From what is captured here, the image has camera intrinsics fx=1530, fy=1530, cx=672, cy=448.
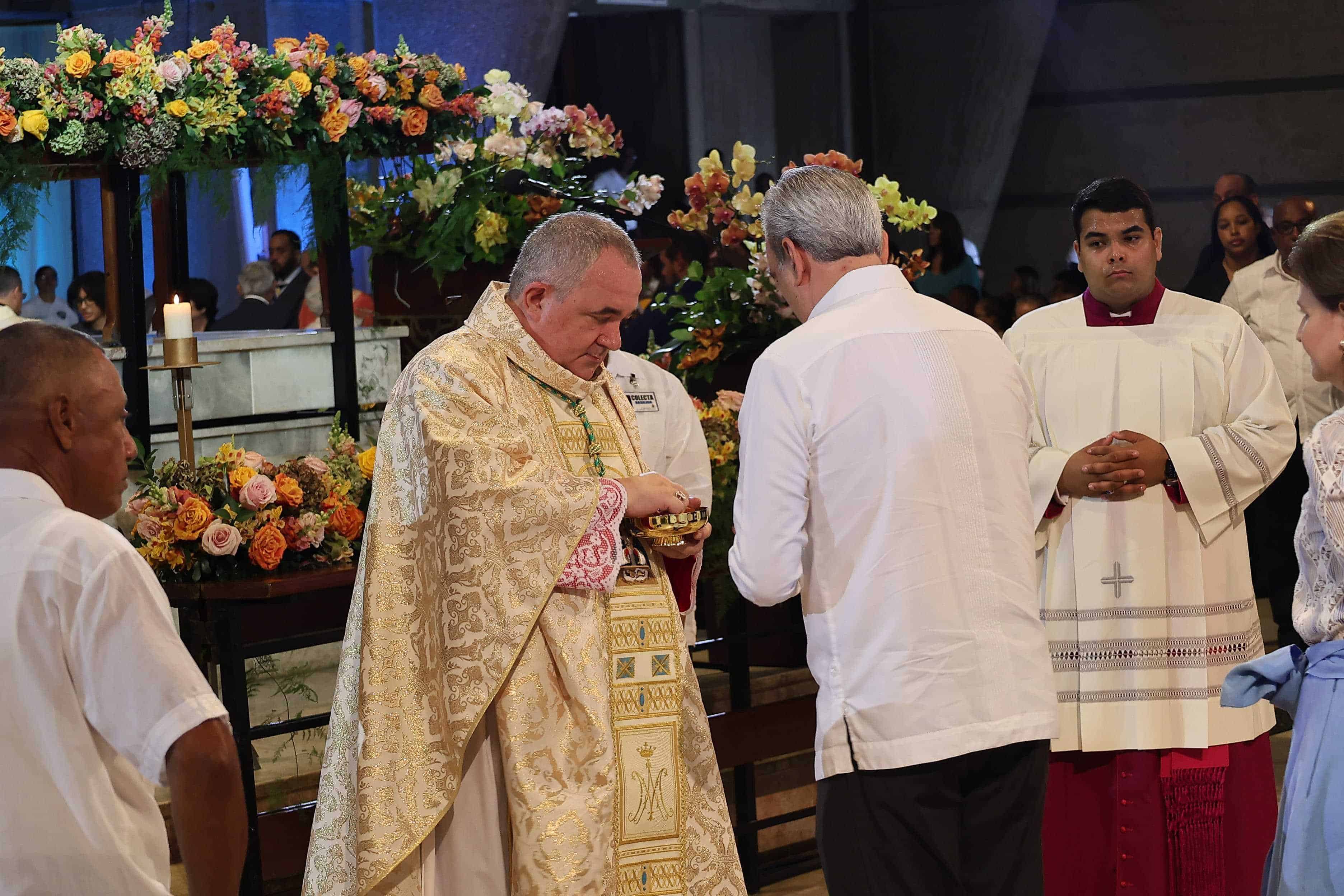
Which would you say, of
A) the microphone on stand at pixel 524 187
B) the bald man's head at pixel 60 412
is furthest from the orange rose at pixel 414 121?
the bald man's head at pixel 60 412

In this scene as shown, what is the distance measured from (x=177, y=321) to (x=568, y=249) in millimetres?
1290

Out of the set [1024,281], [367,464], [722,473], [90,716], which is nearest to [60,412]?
[90,716]

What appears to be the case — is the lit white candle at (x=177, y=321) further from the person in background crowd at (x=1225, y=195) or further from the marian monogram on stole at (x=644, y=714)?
the person in background crowd at (x=1225, y=195)

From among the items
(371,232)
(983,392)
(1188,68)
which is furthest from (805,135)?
(983,392)

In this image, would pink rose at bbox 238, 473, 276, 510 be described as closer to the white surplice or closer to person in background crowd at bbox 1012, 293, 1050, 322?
the white surplice

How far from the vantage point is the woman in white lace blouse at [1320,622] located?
258 centimetres

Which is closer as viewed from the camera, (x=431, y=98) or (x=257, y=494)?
(x=257, y=494)

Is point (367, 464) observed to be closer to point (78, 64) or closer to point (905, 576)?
point (78, 64)

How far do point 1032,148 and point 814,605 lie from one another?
9.82 meters

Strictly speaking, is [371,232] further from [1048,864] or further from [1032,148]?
[1032,148]

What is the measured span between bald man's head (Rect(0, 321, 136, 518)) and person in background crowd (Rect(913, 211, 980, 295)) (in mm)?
7118

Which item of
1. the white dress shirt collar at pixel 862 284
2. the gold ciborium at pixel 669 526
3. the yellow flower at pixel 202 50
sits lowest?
the gold ciborium at pixel 669 526

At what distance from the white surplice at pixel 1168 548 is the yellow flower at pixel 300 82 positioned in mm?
2824

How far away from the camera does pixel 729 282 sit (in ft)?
17.7
